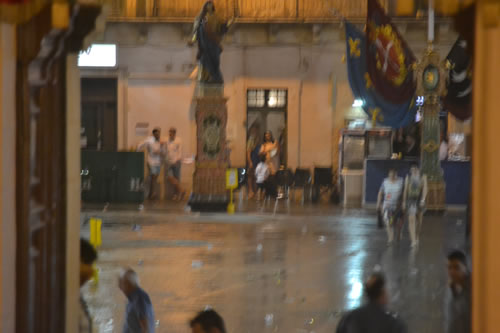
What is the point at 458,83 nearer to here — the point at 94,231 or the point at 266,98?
the point at 94,231

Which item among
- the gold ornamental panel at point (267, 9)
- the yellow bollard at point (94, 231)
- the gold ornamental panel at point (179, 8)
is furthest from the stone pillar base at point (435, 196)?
the yellow bollard at point (94, 231)

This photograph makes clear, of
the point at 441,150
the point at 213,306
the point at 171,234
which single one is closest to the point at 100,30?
the point at 213,306

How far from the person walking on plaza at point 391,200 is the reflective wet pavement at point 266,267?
0.46m

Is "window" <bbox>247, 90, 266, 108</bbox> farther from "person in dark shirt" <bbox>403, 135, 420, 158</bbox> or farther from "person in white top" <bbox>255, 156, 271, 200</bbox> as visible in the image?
"person in dark shirt" <bbox>403, 135, 420, 158</bbox>

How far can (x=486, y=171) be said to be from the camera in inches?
205

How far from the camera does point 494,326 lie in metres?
5.06

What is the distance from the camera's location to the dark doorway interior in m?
29.4

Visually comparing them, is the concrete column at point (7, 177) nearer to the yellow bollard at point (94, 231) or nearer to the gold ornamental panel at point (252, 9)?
the yellow bollard at point (94, 231)

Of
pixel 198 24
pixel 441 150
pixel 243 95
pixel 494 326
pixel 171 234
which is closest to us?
pixel 494 326

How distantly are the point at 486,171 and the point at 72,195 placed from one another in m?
2.87

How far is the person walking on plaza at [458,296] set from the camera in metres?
6.95

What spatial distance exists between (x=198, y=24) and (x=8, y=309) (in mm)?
17405

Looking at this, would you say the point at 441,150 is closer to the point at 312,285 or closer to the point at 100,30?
the point at 312,285

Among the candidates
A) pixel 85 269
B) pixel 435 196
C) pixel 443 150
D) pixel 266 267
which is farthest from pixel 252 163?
pixel 85 269
